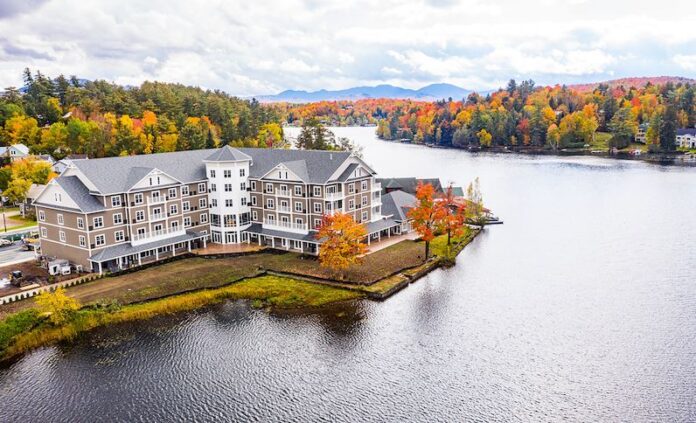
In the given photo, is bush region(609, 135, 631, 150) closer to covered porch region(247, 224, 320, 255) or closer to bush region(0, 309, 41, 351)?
covered porch region(247, 224, 320, 255)

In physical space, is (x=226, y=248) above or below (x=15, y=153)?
below

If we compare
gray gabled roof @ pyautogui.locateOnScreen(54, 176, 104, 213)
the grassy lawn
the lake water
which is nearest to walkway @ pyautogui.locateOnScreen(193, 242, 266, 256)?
the grassy lawn

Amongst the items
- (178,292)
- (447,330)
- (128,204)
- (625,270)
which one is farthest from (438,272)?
(128,204)

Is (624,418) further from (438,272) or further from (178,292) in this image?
(178,292)

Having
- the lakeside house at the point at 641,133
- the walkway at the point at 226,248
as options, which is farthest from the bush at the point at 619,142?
the walkway at the point at 226,248

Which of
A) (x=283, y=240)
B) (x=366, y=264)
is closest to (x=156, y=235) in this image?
(x=283, y=240)

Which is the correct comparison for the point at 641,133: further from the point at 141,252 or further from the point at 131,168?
the point at 141,252
